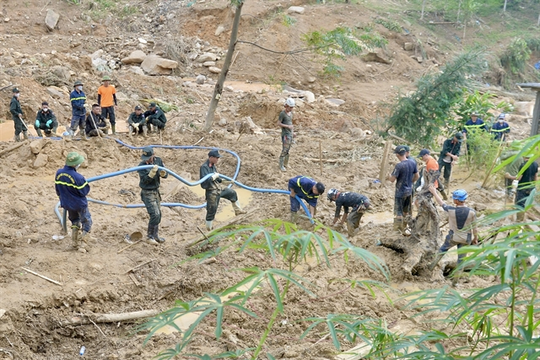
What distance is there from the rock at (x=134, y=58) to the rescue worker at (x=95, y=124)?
34.1 ft

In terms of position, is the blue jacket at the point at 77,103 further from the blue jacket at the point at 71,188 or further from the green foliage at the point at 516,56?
the green foliage at the point at 516,56

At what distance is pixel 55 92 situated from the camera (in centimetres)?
1680

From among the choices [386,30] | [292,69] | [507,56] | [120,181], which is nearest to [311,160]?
[120,181]

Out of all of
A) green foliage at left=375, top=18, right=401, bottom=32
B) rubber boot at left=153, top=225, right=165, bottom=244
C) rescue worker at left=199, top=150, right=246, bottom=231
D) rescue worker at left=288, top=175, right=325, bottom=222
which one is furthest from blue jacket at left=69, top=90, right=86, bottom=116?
green foliage at left=375, top=18, right=401, bottom=32

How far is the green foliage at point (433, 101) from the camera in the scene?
12.8 meters

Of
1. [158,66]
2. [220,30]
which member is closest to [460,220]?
[158,66]

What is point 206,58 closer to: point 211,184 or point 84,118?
point 84,118

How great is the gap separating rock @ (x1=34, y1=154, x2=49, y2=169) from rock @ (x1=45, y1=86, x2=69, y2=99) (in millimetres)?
6282

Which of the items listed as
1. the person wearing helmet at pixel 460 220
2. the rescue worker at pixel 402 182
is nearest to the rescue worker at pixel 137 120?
the rescue worker at pixel 402 182

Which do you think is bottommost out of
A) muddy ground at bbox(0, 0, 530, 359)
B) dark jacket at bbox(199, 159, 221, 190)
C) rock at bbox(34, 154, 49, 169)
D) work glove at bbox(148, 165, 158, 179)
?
muddy ground at bbox(0, 0, 530, 359)

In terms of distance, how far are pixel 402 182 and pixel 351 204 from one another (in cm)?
89

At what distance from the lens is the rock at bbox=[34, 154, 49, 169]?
1091 centimetres

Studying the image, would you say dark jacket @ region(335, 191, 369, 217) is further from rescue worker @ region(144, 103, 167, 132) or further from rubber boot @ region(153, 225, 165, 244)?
rescue worker @ region(144, 103, 167, 132)

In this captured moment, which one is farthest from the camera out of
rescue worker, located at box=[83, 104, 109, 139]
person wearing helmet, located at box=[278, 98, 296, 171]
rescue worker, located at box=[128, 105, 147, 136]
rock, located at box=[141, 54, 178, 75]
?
rock, located at box=[141, 54, 178, 75]
